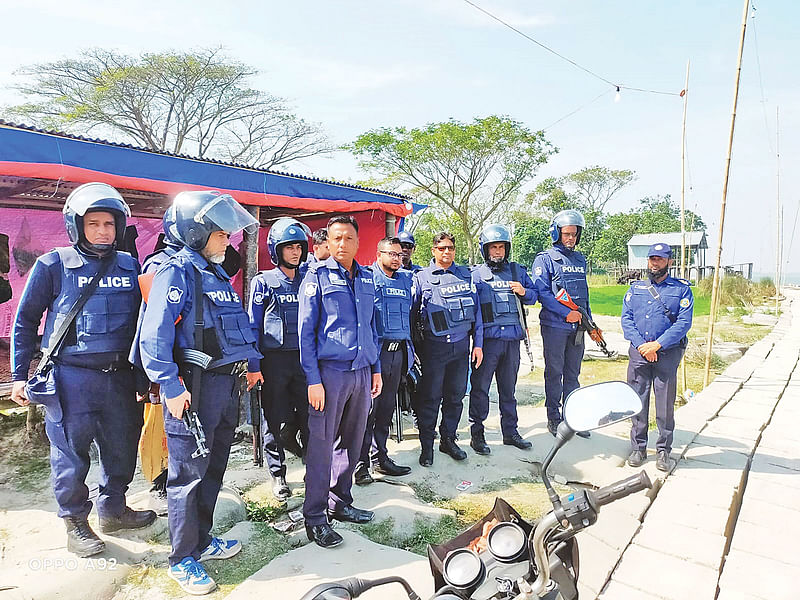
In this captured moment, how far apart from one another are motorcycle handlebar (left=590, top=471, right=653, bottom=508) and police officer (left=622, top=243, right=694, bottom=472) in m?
2.92

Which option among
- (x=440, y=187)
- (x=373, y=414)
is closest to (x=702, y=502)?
(x=373, y=414)

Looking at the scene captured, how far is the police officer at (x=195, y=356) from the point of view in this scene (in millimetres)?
2305

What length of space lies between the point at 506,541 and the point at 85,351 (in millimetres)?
2361

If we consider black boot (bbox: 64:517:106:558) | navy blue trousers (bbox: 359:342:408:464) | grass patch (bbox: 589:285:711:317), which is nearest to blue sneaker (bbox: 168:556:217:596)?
black boot (bbox: 64:517:106:558)

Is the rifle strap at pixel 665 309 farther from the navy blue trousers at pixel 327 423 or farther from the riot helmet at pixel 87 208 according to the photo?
the riot helmet at pixel 87 208

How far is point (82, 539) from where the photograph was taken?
8.80 ft

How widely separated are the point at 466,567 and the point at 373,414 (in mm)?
2249

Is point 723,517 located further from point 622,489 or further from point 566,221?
point 566,221

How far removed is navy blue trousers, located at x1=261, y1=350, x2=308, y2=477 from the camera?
11.9 feet

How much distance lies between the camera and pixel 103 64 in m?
17.4

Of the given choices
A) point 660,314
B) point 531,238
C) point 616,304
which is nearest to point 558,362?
point 660,314

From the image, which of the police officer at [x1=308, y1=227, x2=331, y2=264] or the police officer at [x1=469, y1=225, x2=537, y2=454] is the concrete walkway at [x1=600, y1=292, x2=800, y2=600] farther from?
the police officer at [x1=308, y1=227, x2=331, y2=264]

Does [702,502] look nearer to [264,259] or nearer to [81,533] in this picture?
[81,533]

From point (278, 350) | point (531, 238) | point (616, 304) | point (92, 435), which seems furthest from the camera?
point (531, 238)
